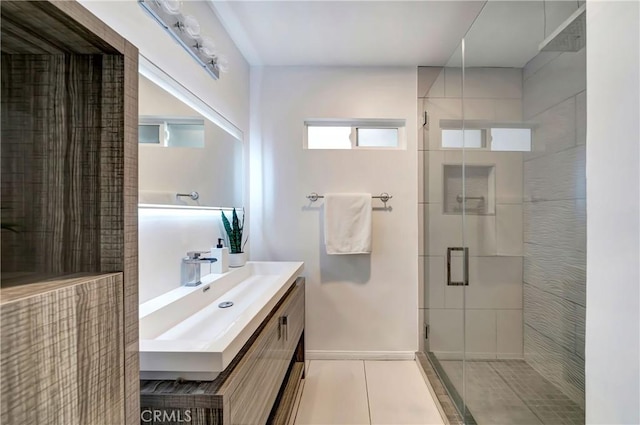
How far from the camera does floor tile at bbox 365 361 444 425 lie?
188 centimetres

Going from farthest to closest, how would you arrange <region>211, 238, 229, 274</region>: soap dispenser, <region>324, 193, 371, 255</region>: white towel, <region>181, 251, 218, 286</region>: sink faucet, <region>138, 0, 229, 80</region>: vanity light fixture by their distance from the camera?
<region>324, 193, 371, 255</region>: white towel, <region>211, 238, 229, 274</region>: soap dispenser, <region>181, 251, 218, 286</region>: sink faucet, <region>138, 0, 229, 80</region>: vanity light fixture

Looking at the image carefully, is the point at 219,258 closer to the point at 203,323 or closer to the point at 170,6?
the point at 203,323

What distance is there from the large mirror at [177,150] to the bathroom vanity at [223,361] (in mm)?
469

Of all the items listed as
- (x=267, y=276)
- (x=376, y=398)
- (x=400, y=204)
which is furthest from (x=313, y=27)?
(x=376, y=398)

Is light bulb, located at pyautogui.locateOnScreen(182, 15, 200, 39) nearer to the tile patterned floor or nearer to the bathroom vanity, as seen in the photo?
the bathroom vanity

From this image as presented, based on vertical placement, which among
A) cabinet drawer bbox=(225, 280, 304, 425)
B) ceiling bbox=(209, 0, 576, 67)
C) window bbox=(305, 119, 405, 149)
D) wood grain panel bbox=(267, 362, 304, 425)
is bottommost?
wood grain panel bbox=(267, 362, 304, 425)

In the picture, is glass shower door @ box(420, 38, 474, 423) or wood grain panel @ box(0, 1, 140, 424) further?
glass shower door @ box(420, 38, 474, 423)

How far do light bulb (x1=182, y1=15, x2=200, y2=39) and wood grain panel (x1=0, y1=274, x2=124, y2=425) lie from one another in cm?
132

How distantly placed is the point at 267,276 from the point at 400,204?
4.04 ft

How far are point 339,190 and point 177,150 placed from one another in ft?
4.59

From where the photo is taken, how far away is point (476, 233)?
1924 millimetres

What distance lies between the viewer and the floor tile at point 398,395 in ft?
6.17

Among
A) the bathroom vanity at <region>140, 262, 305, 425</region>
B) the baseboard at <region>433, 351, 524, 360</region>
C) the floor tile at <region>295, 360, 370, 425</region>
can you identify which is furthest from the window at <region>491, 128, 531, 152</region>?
the floor tile at <region>295, 360, 370, 425</region>
